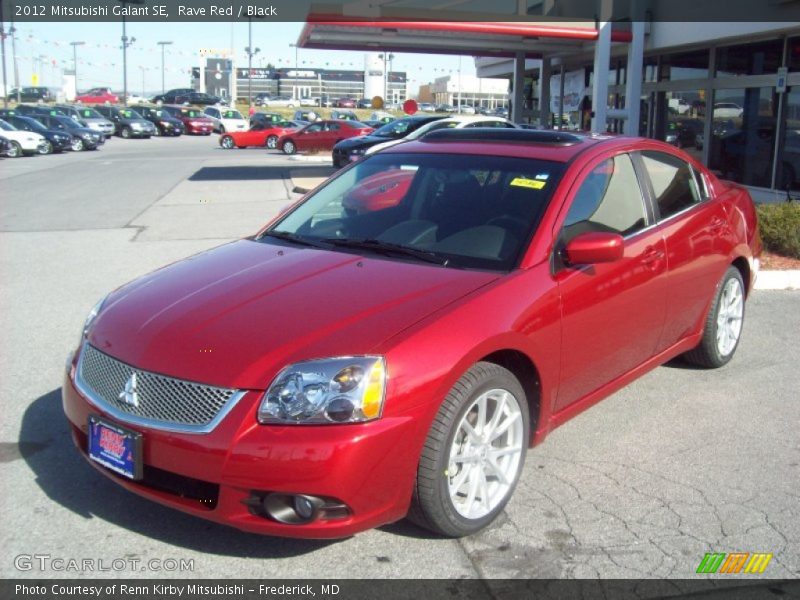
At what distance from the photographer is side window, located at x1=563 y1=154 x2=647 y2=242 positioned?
430 centimetres

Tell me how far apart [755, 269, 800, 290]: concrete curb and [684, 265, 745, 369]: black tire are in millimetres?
2761

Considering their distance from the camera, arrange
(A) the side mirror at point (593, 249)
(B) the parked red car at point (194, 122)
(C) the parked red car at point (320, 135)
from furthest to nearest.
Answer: (B) the parked red car at point (194, 122), (C) the parked red car at point (320, 135), (A) the side mirror at point (593, 249)

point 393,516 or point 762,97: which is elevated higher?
point 762,97

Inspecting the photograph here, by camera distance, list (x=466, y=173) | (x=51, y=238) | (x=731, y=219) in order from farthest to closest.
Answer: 1. (x=51, y=238)
2. (x=731, y=219)
3. (x=466, y=173)

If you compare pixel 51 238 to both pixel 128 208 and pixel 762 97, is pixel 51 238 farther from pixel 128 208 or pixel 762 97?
pixel 762 97

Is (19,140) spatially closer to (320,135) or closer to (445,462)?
(320,135)

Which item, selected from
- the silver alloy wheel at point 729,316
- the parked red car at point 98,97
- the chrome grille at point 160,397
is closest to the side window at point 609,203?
the silver alloy wheel at point 729,316

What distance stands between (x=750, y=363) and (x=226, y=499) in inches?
173

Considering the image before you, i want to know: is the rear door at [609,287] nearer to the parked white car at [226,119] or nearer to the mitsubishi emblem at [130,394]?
the mitsubishi emblem at [130,394]

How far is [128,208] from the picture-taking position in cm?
1505

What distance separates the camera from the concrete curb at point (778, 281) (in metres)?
8.45

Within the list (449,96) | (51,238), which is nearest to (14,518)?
(51,238)

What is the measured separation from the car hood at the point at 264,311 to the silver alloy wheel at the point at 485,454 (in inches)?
20.1

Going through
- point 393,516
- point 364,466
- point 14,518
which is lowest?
point 14,518
